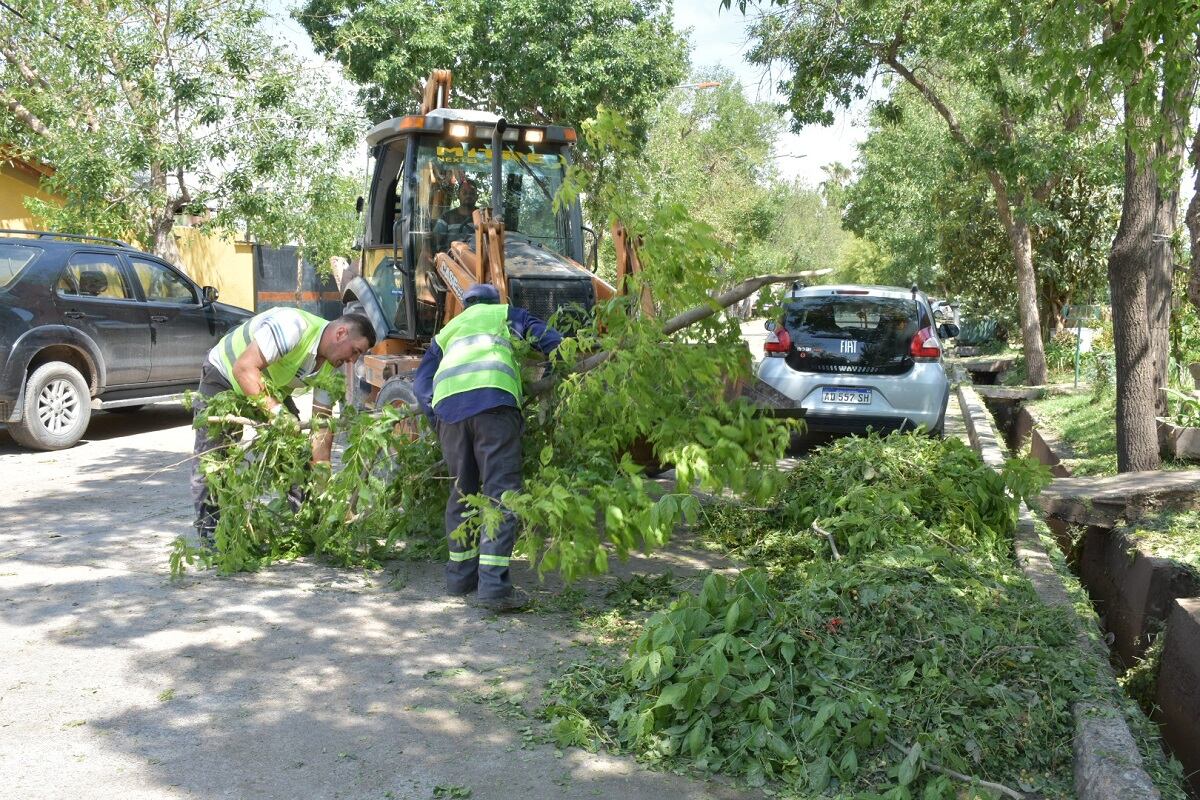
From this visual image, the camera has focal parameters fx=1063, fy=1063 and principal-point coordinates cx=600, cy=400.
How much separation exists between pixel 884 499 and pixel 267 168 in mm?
12418

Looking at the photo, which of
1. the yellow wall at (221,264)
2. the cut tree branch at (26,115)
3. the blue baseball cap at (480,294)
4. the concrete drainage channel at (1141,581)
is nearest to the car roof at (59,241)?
the cut tree branch at (26,115)

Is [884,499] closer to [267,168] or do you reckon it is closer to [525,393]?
[525,393]

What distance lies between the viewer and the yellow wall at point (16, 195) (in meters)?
19.9

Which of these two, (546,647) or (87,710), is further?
(546,647)

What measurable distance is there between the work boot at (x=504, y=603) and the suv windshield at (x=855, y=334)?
18.3ft

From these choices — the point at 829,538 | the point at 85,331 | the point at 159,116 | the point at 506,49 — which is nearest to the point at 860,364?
the point at 829,538

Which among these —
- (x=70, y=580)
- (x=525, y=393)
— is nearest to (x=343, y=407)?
(x=525, y=393)

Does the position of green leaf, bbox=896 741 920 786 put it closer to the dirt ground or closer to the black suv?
the dirt ground

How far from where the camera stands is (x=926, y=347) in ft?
34.8

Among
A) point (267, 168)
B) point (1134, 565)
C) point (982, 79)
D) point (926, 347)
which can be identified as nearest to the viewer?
point (1134, 565)

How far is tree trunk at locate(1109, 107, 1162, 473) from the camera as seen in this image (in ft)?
26.9

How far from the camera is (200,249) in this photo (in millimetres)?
22891

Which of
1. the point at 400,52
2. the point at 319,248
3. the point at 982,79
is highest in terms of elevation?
the point at 400,52

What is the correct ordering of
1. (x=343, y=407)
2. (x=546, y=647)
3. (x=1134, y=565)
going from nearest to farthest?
(x=546, y=647) < (x=1134, y=565) < (x=343, y=407)
